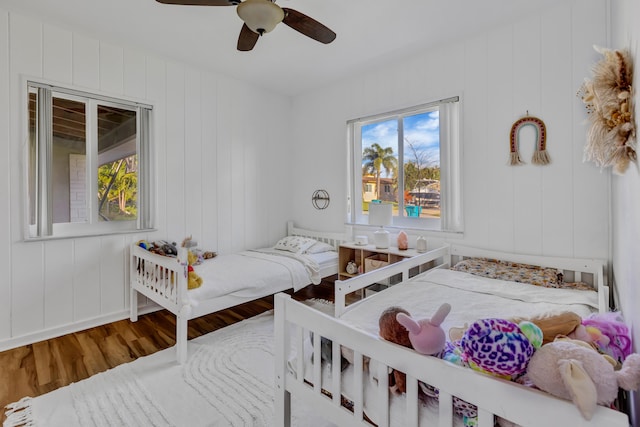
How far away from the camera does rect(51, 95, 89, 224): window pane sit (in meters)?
2.61

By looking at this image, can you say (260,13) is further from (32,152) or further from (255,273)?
(32,152)

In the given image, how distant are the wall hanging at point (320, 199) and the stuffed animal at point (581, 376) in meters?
3.28

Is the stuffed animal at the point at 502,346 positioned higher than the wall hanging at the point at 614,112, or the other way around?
the wall hanging at the point at 614,112

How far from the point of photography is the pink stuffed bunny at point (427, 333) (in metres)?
0.89

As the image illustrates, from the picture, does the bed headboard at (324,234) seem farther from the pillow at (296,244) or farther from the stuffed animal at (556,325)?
the stuffed animal at (556,325)

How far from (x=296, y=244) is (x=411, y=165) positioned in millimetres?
1549

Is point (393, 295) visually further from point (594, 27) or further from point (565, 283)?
point (594, 27)

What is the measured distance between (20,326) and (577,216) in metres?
4.31

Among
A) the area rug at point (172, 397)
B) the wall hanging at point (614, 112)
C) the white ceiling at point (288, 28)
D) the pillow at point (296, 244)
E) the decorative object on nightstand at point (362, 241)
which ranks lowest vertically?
the area rug at point (172, 397)

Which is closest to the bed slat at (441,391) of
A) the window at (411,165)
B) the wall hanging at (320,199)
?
the window at (411,165)

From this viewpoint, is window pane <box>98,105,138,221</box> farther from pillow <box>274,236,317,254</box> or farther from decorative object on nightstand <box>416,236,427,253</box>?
decorative object on nightstand <box>416,236,427,253</box>

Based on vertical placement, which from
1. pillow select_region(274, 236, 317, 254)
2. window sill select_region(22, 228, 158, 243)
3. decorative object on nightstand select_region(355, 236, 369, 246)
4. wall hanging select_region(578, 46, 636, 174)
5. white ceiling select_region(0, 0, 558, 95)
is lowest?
pillow select_region(274, 236, 317, 254)

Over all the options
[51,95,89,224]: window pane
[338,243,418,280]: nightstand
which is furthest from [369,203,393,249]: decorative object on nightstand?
[51,95,89,224]: window pane

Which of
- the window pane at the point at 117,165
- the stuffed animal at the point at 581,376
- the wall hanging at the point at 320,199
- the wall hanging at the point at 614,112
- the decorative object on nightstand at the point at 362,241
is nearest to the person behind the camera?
the stuffed animal at the point at 581,376
